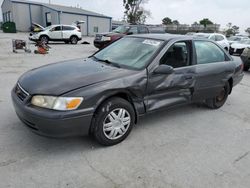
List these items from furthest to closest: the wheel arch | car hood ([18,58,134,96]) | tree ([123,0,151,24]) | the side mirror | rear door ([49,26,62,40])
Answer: tree ([123,0,151,24]) → rear door ([49,26,62,40]) → the side mirror → the wheel arch → car hood ([18,58,134,96])

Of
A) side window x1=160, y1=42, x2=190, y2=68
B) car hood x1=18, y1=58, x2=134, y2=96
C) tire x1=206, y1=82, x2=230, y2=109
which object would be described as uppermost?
side window x1=160, y1=42, x2=190, y2=68

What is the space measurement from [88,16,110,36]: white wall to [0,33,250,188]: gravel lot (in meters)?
33.2

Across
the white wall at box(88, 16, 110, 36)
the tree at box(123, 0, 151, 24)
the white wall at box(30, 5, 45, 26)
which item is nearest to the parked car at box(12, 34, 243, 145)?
the white wall at box(88, 16, 110, 36)

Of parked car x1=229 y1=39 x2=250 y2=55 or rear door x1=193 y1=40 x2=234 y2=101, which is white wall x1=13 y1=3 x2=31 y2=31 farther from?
rear door x1=193 y1=40 x2=234 y2=101

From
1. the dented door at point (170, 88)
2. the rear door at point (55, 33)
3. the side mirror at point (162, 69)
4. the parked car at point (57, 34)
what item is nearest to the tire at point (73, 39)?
the parked car at point (57, 34)

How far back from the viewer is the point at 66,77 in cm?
303

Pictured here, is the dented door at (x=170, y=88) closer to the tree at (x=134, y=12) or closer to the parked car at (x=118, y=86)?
the parked car at (x=118, y=86)

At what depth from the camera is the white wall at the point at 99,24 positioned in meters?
35.4

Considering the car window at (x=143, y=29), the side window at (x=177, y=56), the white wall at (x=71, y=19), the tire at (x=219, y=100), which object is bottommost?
the tire at (x=219, y=100)

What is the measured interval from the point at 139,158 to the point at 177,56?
1.84 metres

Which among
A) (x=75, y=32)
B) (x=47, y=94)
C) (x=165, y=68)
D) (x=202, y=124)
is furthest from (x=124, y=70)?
(x=75, y=32)

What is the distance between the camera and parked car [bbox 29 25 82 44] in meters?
17.8

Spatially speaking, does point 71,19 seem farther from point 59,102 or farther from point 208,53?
point 59,102

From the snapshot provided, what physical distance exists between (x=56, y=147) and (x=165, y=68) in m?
1.89
